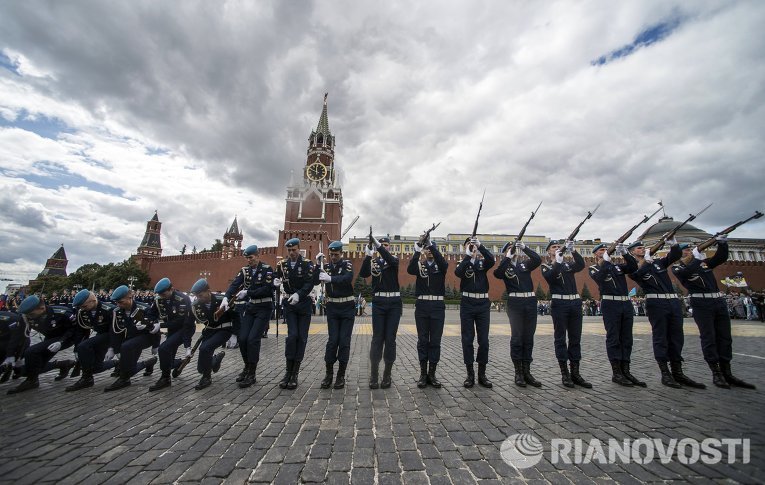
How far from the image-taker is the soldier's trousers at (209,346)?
5039mm

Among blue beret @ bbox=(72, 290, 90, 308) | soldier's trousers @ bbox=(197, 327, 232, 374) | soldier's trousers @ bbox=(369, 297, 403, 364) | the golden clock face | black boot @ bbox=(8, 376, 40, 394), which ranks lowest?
black boot @ bbox=(8, 376, 40, 394)

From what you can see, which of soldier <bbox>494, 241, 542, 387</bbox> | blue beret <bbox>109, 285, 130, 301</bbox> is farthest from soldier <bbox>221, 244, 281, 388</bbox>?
soldier <bbox>494, 241, 542, 387</bbox>

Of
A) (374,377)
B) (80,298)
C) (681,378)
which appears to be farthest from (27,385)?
(681,378)

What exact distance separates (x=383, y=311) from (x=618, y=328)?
13.1ft

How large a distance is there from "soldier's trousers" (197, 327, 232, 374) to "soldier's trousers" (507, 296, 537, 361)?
4.89 meters

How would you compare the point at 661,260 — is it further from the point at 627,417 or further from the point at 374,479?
the point at 374,479

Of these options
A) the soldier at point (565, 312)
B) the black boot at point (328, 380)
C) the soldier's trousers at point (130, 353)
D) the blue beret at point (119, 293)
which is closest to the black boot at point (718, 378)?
the soldier at point (565, 312)

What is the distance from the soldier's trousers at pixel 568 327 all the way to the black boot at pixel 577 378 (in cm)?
8

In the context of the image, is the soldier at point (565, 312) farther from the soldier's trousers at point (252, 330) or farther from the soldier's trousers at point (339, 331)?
the soldier's trousers at point (252, 330)

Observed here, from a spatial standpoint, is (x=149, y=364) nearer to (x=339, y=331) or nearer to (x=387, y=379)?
(x=339, y=331)

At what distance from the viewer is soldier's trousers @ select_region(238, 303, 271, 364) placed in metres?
5.14

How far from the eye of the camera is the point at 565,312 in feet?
17.5

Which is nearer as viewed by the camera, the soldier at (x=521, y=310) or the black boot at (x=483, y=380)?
the black boot at (x=483, y=380)

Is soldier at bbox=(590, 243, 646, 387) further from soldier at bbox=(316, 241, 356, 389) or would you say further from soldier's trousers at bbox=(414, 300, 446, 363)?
soldier at bbox=(316, 241, 356, 389)
